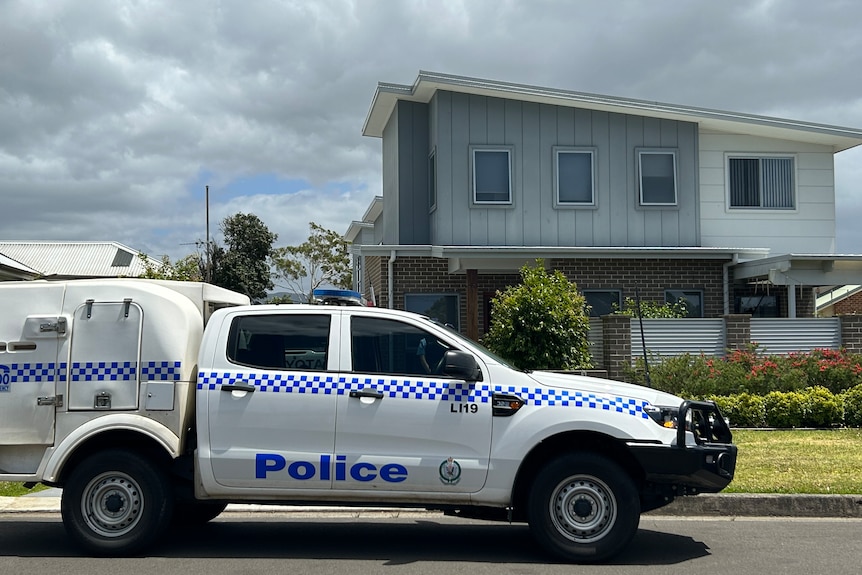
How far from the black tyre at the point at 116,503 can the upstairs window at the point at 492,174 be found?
12.8 m

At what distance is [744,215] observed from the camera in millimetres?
19828

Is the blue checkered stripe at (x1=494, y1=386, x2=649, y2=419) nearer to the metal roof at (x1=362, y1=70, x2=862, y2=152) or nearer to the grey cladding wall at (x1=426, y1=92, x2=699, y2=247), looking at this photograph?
the grey cladding wall at (x1=426, y1=92, x2=699, y2=247)

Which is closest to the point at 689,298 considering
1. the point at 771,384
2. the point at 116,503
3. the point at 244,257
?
the point at 771,384

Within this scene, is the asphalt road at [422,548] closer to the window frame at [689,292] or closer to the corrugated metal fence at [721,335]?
the corrugated metal fence at [721,335]

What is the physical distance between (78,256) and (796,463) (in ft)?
199

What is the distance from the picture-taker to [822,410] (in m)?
13.5

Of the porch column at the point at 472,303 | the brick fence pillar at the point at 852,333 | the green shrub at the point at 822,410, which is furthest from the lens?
the porch column at the point at 472,303

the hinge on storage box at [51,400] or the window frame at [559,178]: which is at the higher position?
the window frame at [559,178]

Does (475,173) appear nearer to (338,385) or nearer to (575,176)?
(575,176)

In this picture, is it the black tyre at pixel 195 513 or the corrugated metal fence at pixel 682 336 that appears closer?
the black tyre at pixel 195 513

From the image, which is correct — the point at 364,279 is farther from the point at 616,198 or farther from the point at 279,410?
the point at 279,410

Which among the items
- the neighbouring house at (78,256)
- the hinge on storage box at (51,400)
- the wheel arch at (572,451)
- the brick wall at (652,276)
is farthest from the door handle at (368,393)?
the neighbouring house at (78,256)

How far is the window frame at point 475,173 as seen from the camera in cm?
1897

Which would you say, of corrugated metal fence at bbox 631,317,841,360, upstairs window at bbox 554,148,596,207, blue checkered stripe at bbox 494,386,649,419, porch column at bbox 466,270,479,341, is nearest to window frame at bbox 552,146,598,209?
upstairs window at bbox 554,148,596,207
